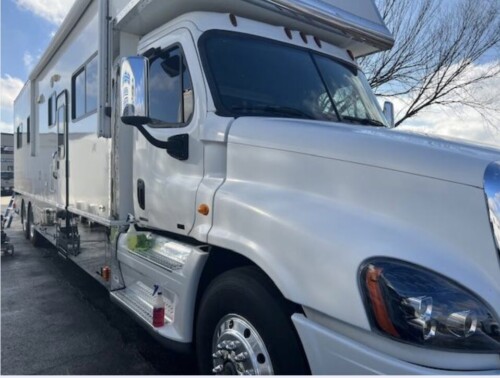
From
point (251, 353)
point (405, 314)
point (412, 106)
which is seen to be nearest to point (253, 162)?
point (251, 353)

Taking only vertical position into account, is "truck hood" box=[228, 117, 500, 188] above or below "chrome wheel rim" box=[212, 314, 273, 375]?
above

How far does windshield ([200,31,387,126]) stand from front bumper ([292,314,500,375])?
1479 millimetres

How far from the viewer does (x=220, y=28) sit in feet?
10.6

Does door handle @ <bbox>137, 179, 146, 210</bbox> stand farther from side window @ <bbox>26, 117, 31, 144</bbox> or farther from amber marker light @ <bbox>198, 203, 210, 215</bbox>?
side window @ <bbox>26, 117, 31, 144</bbox>

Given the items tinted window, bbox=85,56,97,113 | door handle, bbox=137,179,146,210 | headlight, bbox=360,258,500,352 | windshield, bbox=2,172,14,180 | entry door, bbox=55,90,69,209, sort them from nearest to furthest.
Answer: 1. headlight, bbox=360,258,500,352
2. door handle, bbox=137,179,146,210
3. tinted window, bbox=85,56,97,113
4. entry door, bbox=55,90,69,209
5. windshield, bbox=2,172,14,180

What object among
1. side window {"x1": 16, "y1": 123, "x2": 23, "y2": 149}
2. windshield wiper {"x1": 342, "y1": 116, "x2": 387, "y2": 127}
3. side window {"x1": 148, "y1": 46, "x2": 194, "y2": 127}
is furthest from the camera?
side window {"x1": 16, "y1": 123, "x2": 23, "y2": 149}

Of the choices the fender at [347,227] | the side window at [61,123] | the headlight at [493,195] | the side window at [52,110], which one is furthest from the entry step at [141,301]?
the side window at [52,110]

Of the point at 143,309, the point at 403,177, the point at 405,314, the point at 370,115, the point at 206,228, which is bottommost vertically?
the point at 143,309

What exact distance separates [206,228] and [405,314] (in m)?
1.39

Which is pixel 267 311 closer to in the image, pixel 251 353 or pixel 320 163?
pixel 251 353

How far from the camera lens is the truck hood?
77.7 inches

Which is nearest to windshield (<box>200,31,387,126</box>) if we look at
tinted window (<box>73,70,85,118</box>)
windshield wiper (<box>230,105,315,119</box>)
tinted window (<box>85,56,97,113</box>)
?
windshield wiper (<box>230,105,315,119</box>)

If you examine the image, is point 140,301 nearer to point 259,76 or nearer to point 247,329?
point 247,329

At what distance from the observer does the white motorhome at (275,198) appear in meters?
1.84
